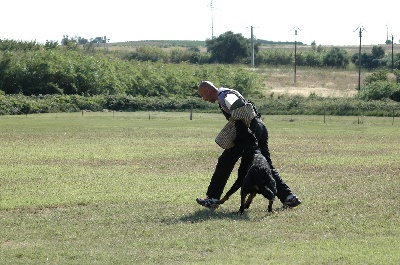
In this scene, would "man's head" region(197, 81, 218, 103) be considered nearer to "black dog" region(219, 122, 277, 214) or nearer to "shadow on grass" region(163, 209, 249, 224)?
"black dog" region(219, 122, 277, 214)

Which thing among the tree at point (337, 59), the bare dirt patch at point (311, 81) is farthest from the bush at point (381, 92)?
the tree at point (337, 59)

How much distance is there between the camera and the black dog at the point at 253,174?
559 inches

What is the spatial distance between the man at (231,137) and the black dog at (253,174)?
0.43ft

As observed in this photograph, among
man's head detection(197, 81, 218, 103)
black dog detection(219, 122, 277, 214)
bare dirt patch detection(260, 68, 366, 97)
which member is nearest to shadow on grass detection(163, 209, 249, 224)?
black dog detection(219, 122, 277, 214)

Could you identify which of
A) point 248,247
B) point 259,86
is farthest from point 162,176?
point 259,86

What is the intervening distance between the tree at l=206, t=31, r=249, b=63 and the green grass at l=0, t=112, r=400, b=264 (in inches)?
4851

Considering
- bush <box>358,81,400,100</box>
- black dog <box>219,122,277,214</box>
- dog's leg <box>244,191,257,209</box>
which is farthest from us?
bush <box>358,81,400,100</box>

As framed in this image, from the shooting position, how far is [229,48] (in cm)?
15312

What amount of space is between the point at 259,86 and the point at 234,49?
54.5m

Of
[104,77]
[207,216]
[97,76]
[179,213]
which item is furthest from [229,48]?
[207,216]

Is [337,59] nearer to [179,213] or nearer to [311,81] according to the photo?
[311,81]

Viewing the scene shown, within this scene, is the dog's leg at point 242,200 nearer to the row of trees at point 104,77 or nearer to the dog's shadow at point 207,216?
the dog's shadow at point 207,216

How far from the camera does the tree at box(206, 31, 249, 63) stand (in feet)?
497

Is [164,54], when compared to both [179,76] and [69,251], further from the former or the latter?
[69,251]
